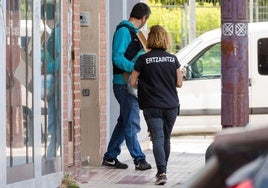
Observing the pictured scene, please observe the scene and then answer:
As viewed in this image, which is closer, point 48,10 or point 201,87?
point 48,10

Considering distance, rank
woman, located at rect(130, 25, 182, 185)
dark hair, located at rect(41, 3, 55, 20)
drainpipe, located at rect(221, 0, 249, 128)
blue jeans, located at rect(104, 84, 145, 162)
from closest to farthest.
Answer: drainpipe, located at rect(221, 0, 249, 128) → dark hair, located at rect(41, 3, 55, 20) → woman, located at rect(130, 25, 182, 185) → blue jeans, located at rect(104, 84, 145, 162)

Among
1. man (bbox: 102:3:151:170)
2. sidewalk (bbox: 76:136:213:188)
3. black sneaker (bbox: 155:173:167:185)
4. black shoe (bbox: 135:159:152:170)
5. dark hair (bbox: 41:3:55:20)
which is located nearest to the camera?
dark hair (bbox: 41:3:55:20)

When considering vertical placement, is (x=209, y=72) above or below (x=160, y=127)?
above

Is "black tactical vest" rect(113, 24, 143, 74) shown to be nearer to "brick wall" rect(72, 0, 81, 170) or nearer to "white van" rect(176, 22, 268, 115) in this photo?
"brick wall" rect(72, 0, 81, 170)

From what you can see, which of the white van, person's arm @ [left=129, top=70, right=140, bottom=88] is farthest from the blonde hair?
the white van

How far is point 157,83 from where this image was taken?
973cm

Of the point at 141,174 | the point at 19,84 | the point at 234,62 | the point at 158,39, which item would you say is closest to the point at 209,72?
the point at 141,174

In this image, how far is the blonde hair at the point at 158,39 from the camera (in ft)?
32.2

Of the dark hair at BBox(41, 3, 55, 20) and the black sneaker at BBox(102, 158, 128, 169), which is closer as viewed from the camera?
the dark hair at BBox(41, 3, 55, 20)

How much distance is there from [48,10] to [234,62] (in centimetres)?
258

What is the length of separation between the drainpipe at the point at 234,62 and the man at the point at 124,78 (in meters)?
3.07

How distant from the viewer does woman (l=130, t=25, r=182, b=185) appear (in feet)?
31.8

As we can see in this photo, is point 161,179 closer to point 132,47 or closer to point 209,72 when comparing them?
point 132,47

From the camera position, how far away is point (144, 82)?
32.1 feet
